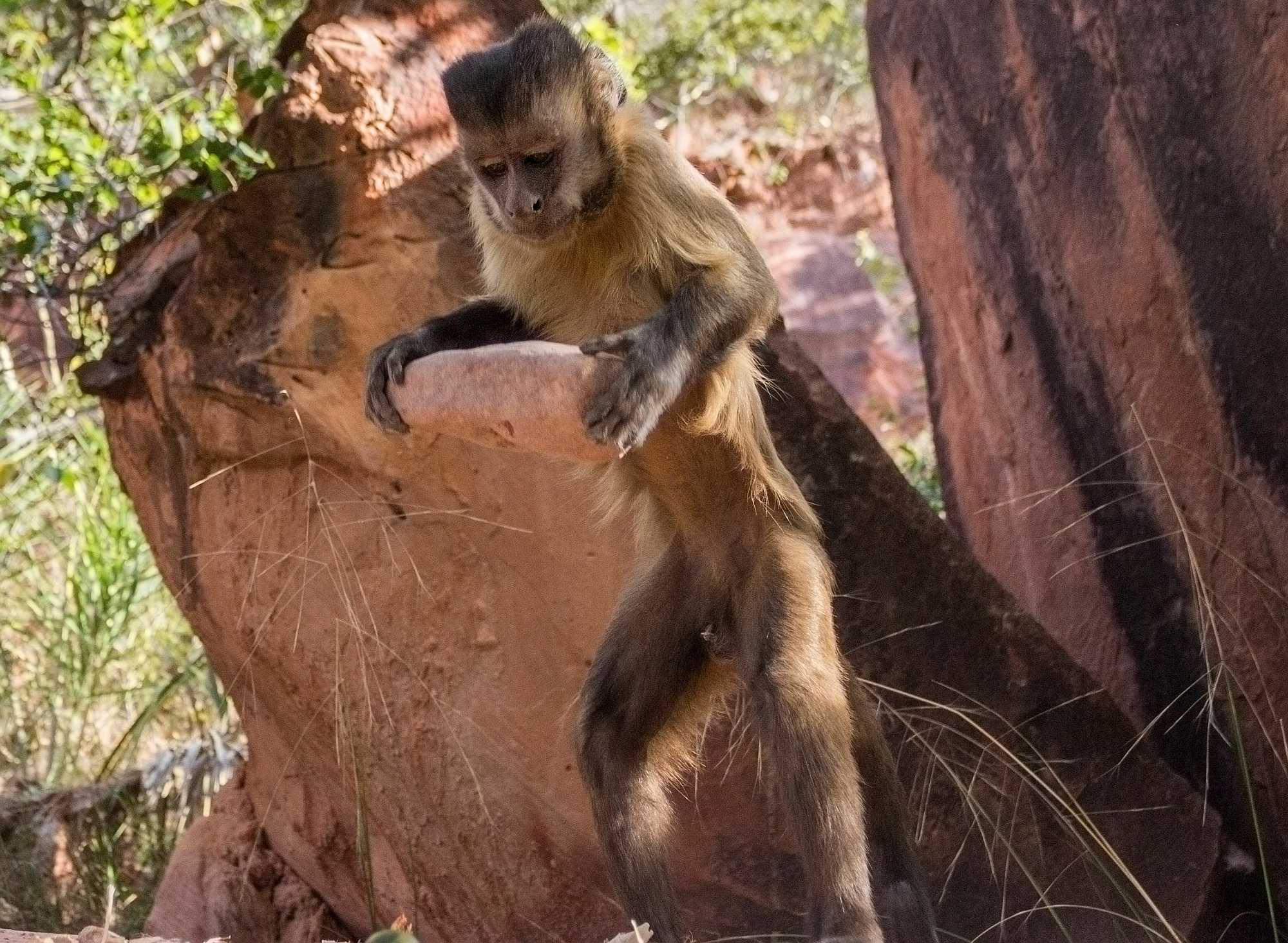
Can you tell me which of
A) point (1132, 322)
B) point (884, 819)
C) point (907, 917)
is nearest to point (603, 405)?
point (884, 819)

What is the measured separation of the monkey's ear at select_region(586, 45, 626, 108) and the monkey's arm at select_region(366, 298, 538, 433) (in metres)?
0.58

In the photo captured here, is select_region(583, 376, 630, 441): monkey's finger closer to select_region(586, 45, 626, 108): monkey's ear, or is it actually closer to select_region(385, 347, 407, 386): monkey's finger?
select_region(385, 347, 407, 386): monkey's finger

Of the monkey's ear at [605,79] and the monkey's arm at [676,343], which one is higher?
the monkey's ear at [605,79]

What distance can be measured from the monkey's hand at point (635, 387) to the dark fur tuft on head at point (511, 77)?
637 millimetres

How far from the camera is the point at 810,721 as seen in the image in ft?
10.4

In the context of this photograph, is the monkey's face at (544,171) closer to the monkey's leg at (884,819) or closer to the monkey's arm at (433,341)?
the monkey's arm at (433,341)

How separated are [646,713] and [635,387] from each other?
97 centimetres

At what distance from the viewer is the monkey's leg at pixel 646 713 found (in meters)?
3.39

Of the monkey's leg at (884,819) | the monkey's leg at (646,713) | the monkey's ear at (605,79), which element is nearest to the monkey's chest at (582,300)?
the monkey's ear at (605,79)

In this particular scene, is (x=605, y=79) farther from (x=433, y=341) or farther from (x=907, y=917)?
(x=907, y=917)

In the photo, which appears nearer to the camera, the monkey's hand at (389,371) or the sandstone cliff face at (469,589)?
the monkey's hand at (389,371)

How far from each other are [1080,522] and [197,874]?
328 cm

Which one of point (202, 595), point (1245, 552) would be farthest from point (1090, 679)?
point (202, 595)

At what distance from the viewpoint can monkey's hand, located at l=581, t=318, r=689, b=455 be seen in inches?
111
